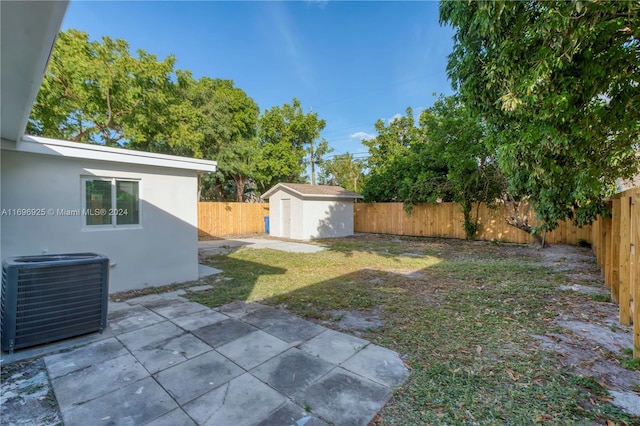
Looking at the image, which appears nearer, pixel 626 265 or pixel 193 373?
pixel 193 373

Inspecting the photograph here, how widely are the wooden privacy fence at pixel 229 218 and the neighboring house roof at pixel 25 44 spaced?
11965mm

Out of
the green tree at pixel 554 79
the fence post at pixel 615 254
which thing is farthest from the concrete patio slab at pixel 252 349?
the fence post at pixel 615 254

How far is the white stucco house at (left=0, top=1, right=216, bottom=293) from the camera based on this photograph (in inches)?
154

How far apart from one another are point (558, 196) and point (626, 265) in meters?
1.71

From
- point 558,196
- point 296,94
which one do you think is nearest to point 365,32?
point 558,196

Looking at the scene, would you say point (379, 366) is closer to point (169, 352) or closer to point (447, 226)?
point (169, 352)

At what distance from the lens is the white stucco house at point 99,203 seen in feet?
12.8

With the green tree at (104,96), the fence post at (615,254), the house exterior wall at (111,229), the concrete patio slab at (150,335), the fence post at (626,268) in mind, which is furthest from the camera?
the green tree at (104,96)

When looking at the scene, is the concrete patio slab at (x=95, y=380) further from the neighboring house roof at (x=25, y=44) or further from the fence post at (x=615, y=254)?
the fence post at (x=615, y=254)

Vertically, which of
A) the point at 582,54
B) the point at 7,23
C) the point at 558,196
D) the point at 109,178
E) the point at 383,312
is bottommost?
the point at 383,312

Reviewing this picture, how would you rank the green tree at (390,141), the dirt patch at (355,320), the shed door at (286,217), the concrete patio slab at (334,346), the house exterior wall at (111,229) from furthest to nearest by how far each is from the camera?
1. the green tree at (390,141)
2. the shed door at (286,217)
3. the house exterior wall at (111,229)
4. the dirt patch at (355,320)
5. the concrete patio slab at (334,346)

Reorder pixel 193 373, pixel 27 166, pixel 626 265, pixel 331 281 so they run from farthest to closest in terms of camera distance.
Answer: pixel 331 281 < pixel 27 166 < pixel 626 265 < pixel 193 373

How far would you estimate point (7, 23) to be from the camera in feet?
5.21

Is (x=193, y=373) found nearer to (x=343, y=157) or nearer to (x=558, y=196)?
(x=558, y=196)
